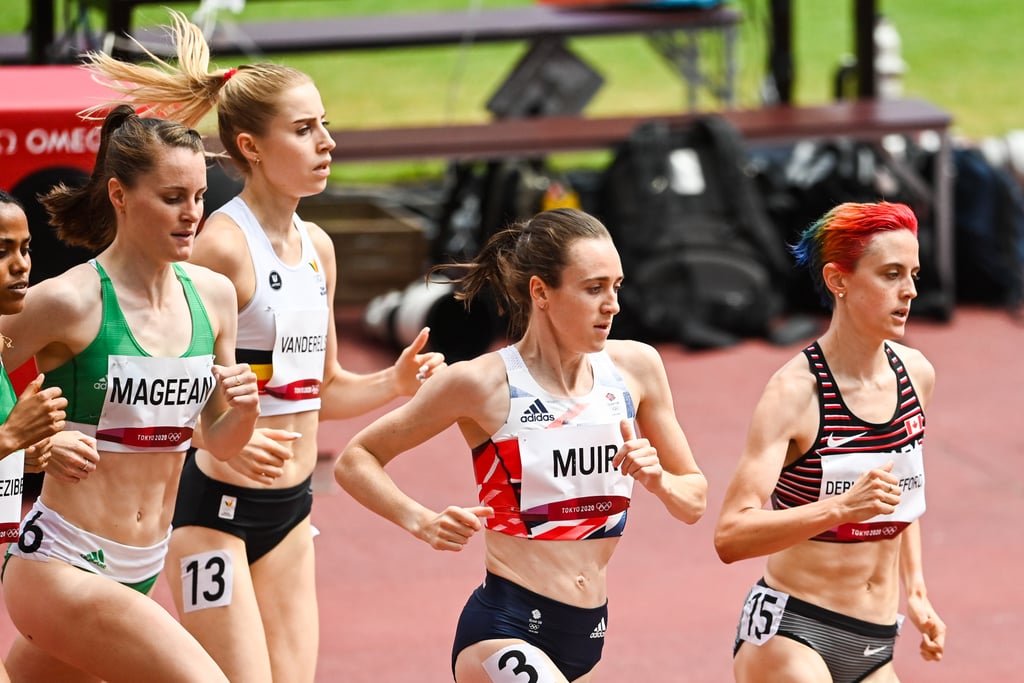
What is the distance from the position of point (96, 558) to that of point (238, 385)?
0.56 meters

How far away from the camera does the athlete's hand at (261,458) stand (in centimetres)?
409

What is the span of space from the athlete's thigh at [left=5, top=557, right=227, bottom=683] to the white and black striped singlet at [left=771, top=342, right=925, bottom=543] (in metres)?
1.54

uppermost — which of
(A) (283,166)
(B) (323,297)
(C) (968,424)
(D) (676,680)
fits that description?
(A) (283,166)

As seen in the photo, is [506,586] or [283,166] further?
[283,166]

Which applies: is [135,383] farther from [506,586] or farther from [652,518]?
[652,518]

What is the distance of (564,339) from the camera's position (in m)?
3.82

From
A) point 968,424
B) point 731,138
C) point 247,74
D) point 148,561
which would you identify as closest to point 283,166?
point 247,74

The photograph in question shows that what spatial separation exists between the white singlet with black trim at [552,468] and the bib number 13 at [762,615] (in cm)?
53

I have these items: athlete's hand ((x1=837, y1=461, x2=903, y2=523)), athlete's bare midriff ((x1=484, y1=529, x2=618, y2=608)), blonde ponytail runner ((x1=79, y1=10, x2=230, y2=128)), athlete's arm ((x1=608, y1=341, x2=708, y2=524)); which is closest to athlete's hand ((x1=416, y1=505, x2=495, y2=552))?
athlete's bare midriff ((x1=484, y1=529, x2=618, y2=608))

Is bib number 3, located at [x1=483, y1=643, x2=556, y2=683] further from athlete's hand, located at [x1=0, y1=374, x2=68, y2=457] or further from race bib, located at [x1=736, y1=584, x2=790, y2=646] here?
athlete's hand, located at [x1=0, y1=374, x2=68, y2=457]

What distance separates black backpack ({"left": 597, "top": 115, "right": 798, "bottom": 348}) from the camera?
1041cm

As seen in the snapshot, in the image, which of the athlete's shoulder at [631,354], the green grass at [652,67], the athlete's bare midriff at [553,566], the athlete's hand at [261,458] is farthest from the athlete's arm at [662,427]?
the green grass at [652,67]

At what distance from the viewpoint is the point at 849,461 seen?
4059 millimetres

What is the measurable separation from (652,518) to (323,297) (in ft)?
11.9
